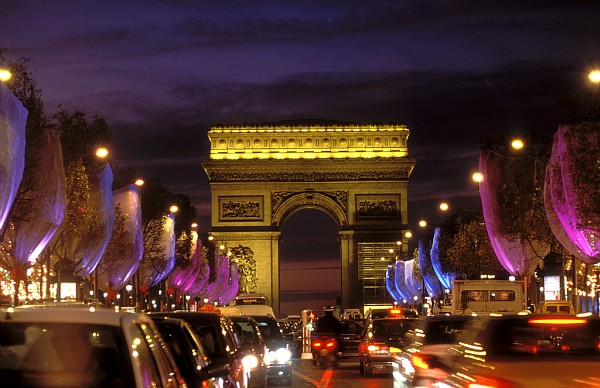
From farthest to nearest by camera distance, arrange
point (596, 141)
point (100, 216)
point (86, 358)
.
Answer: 1. point (100, 216)
2. point (596, 141)
3. point (86, 358)

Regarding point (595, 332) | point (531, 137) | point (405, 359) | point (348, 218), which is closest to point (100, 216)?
point (531, 137)

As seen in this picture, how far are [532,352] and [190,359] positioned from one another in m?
3.44

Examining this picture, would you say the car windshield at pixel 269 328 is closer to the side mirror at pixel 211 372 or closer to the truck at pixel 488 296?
the side mirror at pixel 211 372

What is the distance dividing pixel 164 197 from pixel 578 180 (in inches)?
1706

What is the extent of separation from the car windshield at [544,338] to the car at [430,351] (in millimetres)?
Answer: 4947

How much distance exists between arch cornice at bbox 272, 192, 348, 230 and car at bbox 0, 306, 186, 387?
384 feet

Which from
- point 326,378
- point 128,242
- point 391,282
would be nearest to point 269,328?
point 326,378

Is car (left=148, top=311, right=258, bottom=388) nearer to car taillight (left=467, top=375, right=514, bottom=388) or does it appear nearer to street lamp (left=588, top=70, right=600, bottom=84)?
car taillight (left=467, top=375, right=514, bottom=388)

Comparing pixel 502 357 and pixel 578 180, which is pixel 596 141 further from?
pixel 502 357

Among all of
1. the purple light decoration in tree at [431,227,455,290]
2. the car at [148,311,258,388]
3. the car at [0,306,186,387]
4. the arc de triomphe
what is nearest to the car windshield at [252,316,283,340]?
the car at [148,311,258,388]

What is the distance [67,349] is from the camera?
927cm

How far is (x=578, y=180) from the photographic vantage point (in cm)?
3731

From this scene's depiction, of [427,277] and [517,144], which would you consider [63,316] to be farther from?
[427,277]

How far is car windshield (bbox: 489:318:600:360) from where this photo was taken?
39.8 feet
